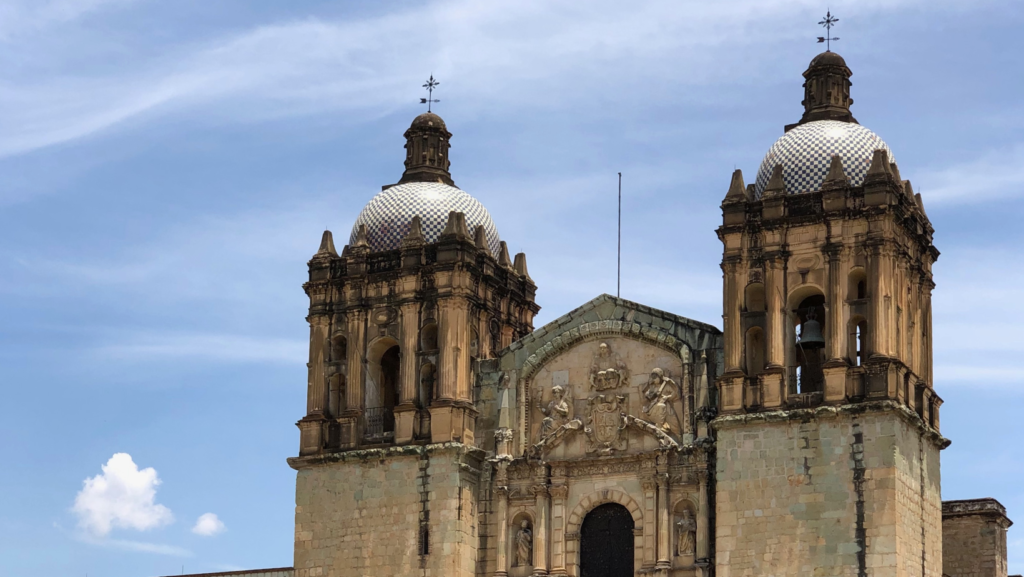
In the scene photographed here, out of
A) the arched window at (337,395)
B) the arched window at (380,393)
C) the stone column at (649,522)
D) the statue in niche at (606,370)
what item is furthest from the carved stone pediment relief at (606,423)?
the arched window at (337,395)

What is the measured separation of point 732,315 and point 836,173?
4237mm

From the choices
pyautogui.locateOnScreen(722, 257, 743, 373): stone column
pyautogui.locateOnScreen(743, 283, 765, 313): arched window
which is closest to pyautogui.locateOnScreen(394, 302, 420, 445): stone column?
pyautogui.locateOnScreen(722, 257, 743, 373): stone column

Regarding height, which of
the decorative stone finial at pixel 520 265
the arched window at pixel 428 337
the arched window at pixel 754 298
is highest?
the decorative stone finial at pixel 520 265

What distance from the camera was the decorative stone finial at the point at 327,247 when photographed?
4975 cm

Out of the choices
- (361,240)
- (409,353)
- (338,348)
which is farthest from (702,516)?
(361,240)

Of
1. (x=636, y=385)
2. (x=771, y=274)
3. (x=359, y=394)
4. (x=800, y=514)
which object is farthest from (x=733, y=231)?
(x=359, y=394)

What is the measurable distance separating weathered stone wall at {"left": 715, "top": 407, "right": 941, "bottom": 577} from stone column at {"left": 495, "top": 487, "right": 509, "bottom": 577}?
231 inches

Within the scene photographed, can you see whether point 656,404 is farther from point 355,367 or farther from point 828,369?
point 355,367

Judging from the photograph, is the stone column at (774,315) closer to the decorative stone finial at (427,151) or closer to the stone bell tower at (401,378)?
the stone bell tower at (401,378)

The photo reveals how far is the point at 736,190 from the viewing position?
45.6m

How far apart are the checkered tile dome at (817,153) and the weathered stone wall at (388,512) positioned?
10.5m

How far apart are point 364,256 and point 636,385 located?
330 inches

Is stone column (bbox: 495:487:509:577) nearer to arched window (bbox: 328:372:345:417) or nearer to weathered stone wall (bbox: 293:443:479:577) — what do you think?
weathered stone wall (bbox: 293:443:479:577)

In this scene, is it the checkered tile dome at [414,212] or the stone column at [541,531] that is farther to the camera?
the checkered tile dome at [414,212]
